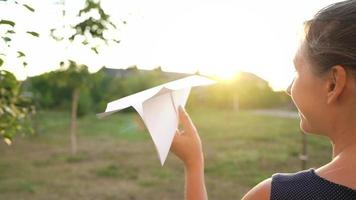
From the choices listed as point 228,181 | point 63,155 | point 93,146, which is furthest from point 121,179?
point 93,146

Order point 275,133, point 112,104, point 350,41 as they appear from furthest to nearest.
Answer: point 275,133, point 112,104, point 350,41

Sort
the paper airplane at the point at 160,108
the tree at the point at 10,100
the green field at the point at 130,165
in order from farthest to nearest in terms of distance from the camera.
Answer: the green field at the point at 130,165
the tree at the point at 10,100
the paper airplane at the point at 160,108

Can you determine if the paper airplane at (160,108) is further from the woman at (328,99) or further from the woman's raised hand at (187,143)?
the woman at (328,99)

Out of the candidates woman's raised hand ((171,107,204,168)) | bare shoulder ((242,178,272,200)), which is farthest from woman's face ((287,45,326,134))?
woman's raised hand ((171,107,204,168))

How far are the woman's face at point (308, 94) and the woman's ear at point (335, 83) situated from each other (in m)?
0.01

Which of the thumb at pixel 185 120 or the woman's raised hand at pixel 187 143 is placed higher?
the thumb at pixel 185 120

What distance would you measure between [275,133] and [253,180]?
5609mm

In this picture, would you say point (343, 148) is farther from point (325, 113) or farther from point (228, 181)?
point (228, 181)

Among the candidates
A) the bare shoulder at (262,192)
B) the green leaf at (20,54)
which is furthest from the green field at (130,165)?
the bare shoulder at (262,192)

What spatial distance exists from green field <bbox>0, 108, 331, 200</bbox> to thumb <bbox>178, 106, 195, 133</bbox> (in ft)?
9.61

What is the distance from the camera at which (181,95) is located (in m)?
1.00

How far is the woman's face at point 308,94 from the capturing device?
2.61 ft

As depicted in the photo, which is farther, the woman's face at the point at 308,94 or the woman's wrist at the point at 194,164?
the woman's wrist at the point at 194,164

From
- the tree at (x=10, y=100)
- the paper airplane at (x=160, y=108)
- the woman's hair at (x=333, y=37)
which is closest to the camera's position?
the woman's hair at (x=333, y=37)
